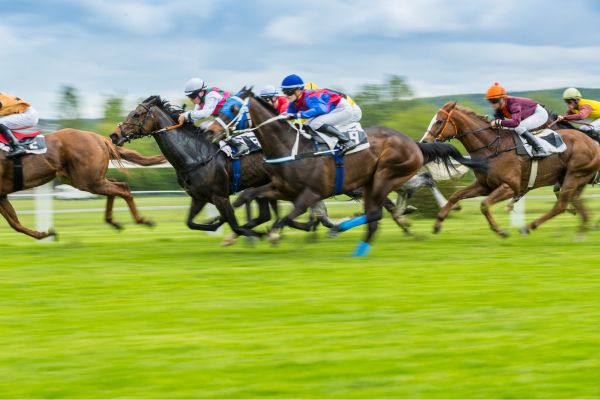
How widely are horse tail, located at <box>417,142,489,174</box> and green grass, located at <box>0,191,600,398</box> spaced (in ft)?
3.07

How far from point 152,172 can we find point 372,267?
290 inches

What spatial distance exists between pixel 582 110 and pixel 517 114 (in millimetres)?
1409

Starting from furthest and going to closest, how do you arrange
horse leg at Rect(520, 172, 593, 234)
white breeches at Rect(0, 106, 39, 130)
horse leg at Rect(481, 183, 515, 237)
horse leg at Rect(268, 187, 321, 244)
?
1. horse leg at Rect(520, 172, 593, 234)
2. horse leg at Rect(481, 183, 515, 237)
3. white breeches at Rect(0, 106, 39, 130)
4. horse leg at Rect(268, 187, 321, 244)

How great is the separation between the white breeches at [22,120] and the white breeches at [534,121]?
5.40 meters

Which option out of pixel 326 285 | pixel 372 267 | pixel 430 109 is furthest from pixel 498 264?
pixel 430 109

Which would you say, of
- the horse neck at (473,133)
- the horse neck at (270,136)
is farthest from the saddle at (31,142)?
the horse neck at (473,133)

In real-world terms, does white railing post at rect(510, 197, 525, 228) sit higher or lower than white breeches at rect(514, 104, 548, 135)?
lower

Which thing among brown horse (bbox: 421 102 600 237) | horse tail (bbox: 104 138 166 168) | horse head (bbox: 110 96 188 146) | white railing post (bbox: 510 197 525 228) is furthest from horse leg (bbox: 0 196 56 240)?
white railing post (bbox: 510 197 525 228)

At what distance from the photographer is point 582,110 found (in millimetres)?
11680

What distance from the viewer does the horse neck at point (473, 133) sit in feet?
35.1

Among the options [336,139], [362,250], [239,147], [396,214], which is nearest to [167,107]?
[239,147]

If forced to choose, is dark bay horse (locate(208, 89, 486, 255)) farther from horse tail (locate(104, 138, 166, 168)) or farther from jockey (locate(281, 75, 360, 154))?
horse tail (locate(104, 138, 166, 168))

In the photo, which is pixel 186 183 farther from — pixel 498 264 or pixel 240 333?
pixel 240 333

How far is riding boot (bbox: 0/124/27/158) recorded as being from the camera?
10.0m
